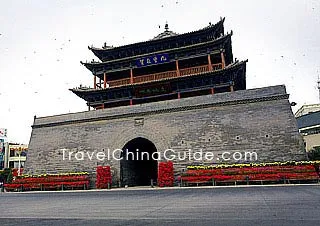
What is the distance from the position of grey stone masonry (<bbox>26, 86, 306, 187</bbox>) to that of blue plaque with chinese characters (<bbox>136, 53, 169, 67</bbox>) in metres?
4.76

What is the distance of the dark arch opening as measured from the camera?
2005 cm

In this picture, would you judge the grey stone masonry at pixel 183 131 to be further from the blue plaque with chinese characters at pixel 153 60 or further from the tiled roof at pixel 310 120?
the tiled roof at pixel 310 120

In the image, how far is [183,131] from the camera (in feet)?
61.6

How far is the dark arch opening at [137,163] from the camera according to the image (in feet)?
65.8

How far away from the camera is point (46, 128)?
22.5 metres

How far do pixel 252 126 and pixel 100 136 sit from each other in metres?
9.86

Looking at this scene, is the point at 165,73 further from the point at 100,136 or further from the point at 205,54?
the point at 100,136

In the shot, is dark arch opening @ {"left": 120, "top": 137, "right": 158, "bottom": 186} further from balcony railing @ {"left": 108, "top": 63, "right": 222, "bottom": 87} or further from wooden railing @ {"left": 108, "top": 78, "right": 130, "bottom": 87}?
wooden railing @ {"left": 108, "top": 78, "right": 130, "bottom": 87}

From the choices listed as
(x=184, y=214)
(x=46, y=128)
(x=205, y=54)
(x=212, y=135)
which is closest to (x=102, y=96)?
(x=46, y=128)

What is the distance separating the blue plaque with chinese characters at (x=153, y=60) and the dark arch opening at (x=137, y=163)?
244 inches

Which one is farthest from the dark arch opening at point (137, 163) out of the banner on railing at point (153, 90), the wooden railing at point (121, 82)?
the wooden railing at point (121, 82)

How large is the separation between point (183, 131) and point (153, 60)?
739 centimetres

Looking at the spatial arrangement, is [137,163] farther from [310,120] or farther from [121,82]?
[310,120]

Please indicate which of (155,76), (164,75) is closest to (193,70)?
(164,75)
